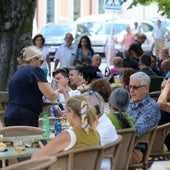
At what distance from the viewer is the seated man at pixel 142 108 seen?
8.61m

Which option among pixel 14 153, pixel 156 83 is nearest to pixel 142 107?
pixel 14 153

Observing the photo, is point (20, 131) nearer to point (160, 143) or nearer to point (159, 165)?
point (160, 143)

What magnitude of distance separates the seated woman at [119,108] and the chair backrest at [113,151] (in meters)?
0.59

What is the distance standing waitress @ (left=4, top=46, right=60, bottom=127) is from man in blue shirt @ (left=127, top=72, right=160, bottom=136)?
0.99 metres

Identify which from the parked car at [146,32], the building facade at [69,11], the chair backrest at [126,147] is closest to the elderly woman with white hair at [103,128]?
the chair backrest at [126,147]

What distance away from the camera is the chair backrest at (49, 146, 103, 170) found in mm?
6602

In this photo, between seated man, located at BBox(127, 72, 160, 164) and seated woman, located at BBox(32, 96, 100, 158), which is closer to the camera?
seated woman, located at BBox(32, 96, 100, 158)

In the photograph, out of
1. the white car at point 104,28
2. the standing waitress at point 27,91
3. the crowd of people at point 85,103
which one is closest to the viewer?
the crowd of people at point 85,103

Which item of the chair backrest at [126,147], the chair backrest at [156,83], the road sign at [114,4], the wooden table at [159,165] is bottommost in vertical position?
the wooden table at [159,165]

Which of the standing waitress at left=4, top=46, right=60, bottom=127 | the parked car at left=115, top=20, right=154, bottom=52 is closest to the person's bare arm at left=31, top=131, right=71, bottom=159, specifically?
the standing waitress at left=4, top=46, right=60, bottom=127

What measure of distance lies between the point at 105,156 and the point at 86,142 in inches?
20.3

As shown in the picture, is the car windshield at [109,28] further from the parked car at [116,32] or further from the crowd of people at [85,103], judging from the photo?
the crowd of people at [85,103]

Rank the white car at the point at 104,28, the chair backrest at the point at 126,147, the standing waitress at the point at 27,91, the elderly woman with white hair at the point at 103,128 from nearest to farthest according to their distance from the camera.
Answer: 1. the elderly woman with white hair at the point at 103,128
2. the chair backrest at the point at 126,147
3. the standing waitress at the point at 27,91
4. the white car at the point at 104,28

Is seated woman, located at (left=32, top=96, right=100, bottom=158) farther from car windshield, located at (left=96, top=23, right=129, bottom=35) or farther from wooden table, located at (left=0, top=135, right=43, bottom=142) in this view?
car windshield, located at (left=96, top=23, right=129, bottom=35)
